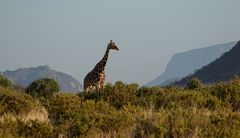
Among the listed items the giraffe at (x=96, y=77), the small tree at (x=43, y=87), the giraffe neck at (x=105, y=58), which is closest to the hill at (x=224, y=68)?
the small tree at (x=43, y=87)

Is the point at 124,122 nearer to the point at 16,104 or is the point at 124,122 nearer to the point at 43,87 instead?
the point at 16,104

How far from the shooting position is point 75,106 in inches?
624

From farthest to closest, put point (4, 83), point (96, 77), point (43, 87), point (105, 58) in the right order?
1. point (4, 83)
2. point (43, 87)
3. point (105, 58)
4. point (96, 77)

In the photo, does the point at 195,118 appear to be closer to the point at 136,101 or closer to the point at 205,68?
the point at 136,101

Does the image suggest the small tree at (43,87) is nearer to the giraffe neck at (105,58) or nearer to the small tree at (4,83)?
the small tree at (4,83)

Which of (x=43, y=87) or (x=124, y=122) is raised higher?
(x=43, y=87)

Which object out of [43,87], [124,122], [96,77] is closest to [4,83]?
[43,87]

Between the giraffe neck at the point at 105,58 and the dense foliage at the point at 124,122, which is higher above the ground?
the giraffe neck at the point at 105,58

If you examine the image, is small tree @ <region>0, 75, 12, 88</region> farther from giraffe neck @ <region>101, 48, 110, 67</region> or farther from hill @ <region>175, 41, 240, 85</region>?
hill @ <region>175, 41, 240, 85</region>

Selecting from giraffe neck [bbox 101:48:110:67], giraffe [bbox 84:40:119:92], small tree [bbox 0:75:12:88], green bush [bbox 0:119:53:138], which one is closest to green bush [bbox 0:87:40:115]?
giraffe [bbox 84:40:119:92]

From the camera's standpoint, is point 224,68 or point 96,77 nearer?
point 96,77

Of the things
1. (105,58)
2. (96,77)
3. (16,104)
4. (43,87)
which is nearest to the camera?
(16,104)

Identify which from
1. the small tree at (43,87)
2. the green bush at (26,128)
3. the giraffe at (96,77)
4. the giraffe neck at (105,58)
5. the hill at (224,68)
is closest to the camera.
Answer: the green bush at (26,128)

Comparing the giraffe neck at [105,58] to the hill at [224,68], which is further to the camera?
the hill at [224,68]
